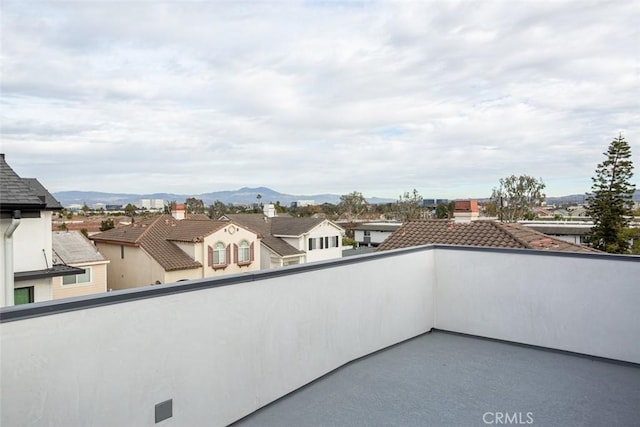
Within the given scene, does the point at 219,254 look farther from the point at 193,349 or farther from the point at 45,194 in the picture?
the point at 193,349

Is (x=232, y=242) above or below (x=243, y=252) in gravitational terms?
above

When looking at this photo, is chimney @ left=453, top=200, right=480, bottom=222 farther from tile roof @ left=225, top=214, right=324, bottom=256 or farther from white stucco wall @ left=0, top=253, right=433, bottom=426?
tile roof @ left=225, top=214, right=324, bottom=256

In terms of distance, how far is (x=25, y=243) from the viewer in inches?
365

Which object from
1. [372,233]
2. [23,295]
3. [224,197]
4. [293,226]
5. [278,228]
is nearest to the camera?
[23,295]

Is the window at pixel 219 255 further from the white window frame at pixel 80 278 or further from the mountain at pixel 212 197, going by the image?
the mountain at pixel 212 197

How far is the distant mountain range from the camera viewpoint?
1411 cm

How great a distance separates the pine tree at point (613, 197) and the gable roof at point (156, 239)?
17356 millimetres

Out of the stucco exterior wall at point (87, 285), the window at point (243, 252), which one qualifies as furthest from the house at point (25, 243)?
the window at point (243, 252)

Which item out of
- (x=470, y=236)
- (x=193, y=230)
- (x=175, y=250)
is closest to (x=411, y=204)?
(x=193, y=230)

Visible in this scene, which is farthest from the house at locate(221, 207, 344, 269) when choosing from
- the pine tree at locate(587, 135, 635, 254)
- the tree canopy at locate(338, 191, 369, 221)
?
the tree canopy at locate(338, 191, 369, 221)

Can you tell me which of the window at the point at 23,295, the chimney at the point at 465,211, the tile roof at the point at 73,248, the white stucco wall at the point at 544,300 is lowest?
the window at the point at 23,295
